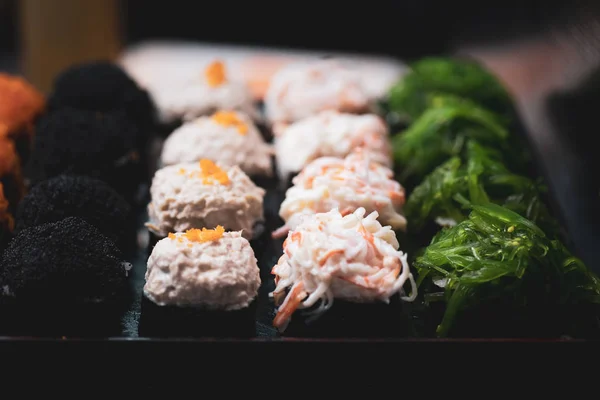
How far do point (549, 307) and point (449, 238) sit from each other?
48 centimetres

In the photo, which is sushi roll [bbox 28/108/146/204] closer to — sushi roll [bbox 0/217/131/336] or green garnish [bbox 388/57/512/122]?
sushi roll [bbox 0/217/131/336]

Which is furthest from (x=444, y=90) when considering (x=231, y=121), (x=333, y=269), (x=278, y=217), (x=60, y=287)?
(x=60, y=287)

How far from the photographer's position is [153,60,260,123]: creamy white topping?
4.22m

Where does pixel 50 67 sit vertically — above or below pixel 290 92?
below

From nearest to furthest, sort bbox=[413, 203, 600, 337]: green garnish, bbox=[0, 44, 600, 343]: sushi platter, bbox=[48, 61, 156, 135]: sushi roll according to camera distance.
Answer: bbox=[0, 44, 600, 343]: sushi platter → bbox=[413, 203, 600, 337]: green garnish → bbox=[48, 61, 156, 135]: sushi roll

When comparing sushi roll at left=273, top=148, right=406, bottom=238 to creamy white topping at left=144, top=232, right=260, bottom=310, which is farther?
sushi roll at left=273, top=148, right=406, bottom=238

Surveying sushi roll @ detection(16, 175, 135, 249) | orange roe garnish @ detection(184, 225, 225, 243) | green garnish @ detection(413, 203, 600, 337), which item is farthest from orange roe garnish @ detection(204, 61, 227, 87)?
green garnish @ detection(413, 203, 600, 337)

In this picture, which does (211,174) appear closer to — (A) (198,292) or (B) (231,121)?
Answer: (B) (231,121)

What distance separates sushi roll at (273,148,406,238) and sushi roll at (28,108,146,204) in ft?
2.82

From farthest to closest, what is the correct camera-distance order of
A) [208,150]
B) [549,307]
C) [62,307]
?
[208,150], [549,307], [62,307]

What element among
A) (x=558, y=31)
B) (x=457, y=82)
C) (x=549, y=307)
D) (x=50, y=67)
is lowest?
(x=50, y=67)

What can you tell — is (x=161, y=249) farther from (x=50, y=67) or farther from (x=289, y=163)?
(x=50, y=67)

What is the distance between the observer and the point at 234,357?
2.76m

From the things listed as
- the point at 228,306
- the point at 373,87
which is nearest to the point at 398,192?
the point at 228,306
